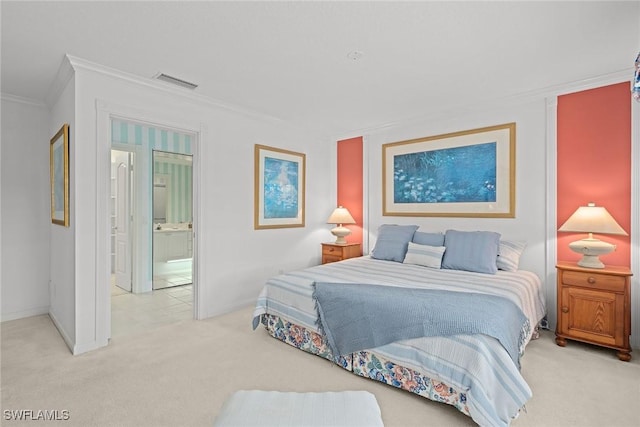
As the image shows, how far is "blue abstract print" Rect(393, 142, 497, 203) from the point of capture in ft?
12.5

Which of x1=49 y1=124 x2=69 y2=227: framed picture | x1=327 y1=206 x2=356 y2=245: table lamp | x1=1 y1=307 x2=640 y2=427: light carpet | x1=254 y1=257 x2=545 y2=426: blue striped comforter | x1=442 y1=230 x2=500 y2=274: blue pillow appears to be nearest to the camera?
x1=254 y1=257 x2=545 y2=426: blue striped comforter

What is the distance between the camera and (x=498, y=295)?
2447mm

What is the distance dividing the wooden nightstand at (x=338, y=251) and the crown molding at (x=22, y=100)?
3.80 m

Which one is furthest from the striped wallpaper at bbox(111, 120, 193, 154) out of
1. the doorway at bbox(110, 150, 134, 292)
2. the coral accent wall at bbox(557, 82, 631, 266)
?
the coral accent wall at bbox(557, 82, 631, 266)

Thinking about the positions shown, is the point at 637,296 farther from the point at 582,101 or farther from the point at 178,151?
the point at 178,151

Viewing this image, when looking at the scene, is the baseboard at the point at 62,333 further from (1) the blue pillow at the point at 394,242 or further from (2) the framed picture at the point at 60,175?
(1) the blue pillow at the point at 394,242

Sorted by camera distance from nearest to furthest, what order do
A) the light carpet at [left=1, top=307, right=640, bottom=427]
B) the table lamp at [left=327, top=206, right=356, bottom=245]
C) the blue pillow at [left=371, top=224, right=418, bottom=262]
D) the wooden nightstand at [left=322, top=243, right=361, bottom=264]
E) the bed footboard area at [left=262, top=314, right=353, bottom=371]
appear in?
the light carpet at [left=1, top=307, right=640, bottom=427] → the bed footboard area at [left=262, top=314, right=353, bottom=371] → the blue pillow at [left=371, top=224, right=418, bottom=262] → the wooden nightstand at [left=322, top=243, right=361, bottom=264] → the table lamp at [left=327, top=206, right=356, bottom=245]

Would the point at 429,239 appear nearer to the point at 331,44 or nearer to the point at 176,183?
the point at 331,44

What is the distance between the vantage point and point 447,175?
4.07m

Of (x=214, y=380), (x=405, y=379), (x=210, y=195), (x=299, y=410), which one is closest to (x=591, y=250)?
(x=405, y=379)

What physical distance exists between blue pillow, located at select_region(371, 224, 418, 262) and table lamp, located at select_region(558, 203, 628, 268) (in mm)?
1507

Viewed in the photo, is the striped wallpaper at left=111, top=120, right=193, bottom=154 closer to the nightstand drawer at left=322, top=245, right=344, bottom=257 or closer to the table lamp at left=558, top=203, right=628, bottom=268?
the nightstand drawer at left=322, top=245, right=344, bottom=257

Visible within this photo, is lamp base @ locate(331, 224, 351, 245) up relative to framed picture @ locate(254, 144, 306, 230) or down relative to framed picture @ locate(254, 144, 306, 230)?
down

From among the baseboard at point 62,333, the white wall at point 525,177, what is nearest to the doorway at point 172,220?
the baseboard at point 62,333
